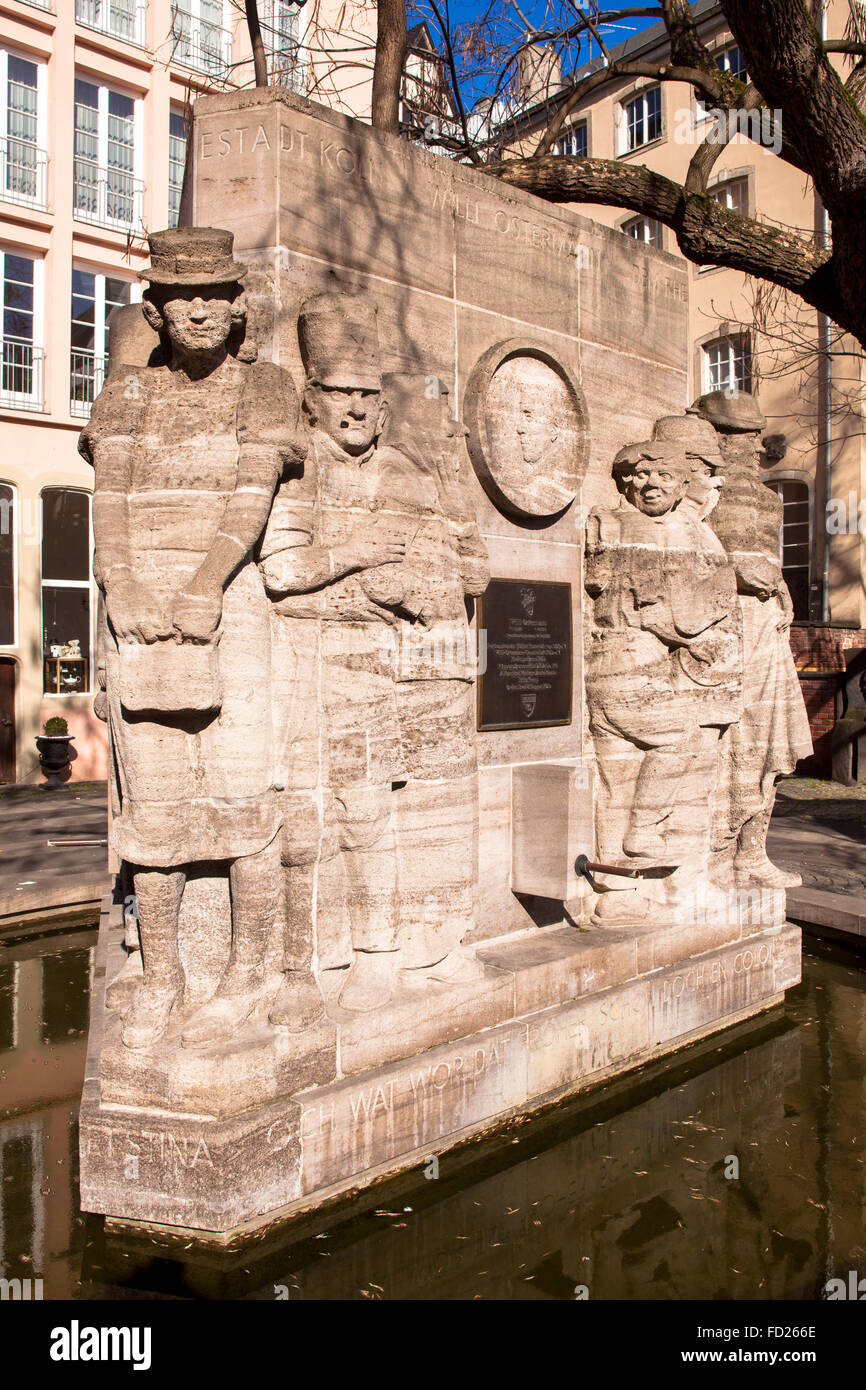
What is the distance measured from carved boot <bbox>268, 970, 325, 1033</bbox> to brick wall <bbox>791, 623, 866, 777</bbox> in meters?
12.9

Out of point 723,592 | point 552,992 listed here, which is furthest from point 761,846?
A: point 552,992

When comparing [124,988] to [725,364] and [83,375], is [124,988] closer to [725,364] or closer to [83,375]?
[83,375]

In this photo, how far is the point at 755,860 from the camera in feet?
20.2

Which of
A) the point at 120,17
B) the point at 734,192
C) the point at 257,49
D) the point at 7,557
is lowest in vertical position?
the point at 7,557

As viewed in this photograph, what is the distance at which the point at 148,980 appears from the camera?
3814 mm

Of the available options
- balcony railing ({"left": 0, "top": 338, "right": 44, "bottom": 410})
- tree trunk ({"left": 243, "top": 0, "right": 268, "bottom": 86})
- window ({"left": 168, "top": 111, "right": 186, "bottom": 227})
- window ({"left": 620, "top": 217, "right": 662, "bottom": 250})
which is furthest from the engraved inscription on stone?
window ({"left": 620, "top": 217, "right": 662, "bottom": 250})

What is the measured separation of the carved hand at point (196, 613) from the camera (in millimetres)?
3527

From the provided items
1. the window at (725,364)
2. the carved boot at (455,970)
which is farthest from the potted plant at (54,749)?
the carved boot at (455,970)

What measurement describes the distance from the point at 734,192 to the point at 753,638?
18.2 m

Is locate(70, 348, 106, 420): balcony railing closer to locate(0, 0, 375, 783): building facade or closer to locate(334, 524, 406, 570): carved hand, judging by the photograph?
locate(0, 0, 375, 783): building facade

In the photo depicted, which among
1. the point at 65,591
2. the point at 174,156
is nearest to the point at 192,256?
the point at 65,591

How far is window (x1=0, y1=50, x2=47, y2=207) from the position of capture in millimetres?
18375

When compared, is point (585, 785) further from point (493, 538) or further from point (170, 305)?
point (170, 305)

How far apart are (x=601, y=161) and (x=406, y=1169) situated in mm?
6730
